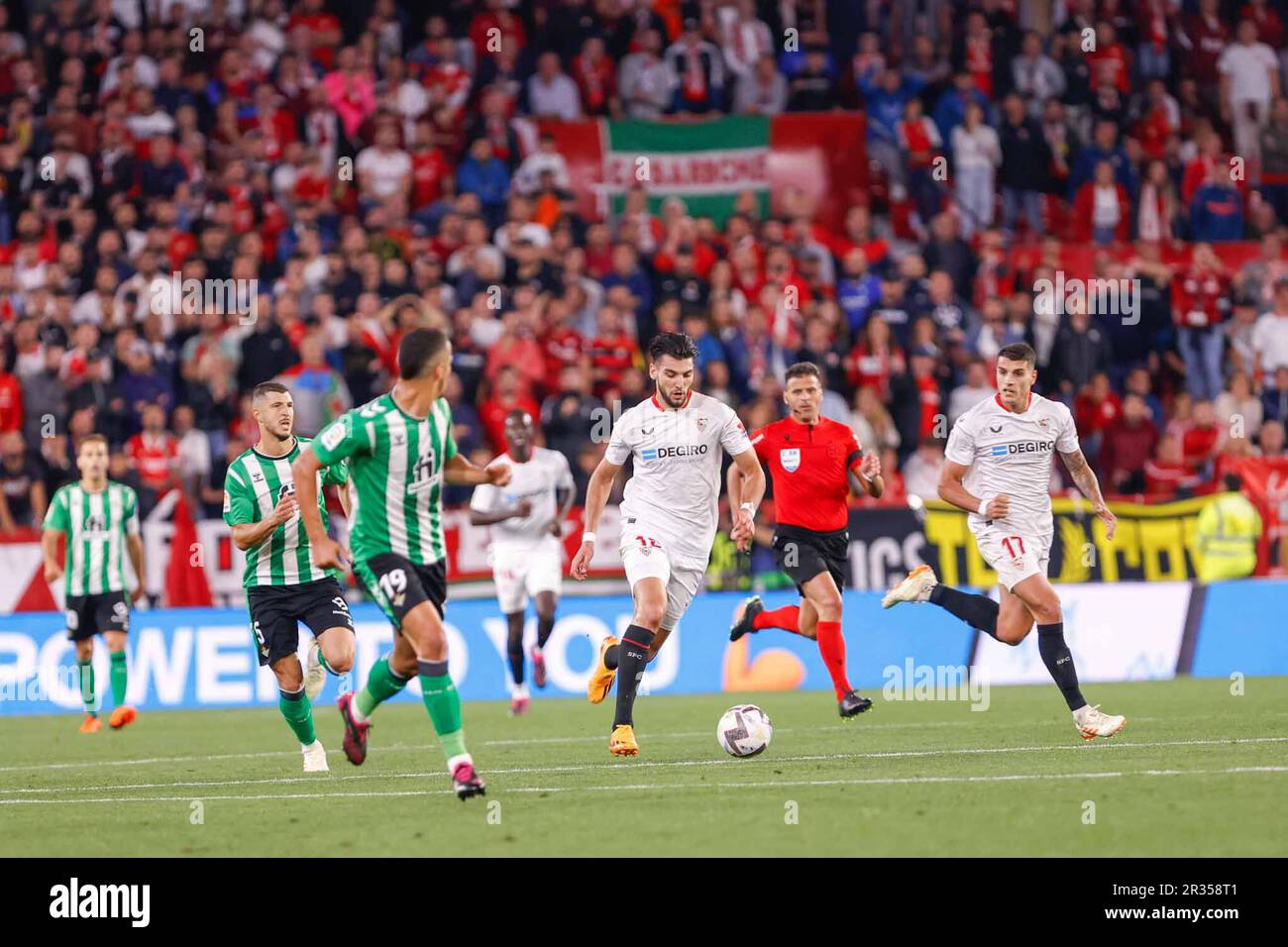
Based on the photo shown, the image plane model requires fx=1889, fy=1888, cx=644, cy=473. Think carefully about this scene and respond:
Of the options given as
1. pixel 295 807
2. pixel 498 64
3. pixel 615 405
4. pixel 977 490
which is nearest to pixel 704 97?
pixel 498 64

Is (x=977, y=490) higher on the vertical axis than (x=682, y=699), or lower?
higher

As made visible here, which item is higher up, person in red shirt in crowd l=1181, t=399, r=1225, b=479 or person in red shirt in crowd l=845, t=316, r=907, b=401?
person in red shirt in crowd l=845, t=316, r=907, b=401

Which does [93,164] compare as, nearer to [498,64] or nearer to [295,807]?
[498,64]

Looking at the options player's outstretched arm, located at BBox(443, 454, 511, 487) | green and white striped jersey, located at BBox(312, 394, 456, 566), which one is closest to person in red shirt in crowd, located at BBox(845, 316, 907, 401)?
player's outstretched arm, located at BBox(443, 454, 511, 487)

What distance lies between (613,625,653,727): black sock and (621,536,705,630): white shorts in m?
0.32

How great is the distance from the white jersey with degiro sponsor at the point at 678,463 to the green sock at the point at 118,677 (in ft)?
21.2

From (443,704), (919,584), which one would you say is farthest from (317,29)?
(443,704)

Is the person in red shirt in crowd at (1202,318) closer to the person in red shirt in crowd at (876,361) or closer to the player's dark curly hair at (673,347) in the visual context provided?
the person in red shirt in crowd at (876,361)

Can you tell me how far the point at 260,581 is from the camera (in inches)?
465

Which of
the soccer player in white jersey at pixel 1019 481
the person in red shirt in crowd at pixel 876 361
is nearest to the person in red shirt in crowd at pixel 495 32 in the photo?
the person in red shirt in crowd at pixel 876 361

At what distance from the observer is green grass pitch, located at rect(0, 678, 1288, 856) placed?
25.6 feet

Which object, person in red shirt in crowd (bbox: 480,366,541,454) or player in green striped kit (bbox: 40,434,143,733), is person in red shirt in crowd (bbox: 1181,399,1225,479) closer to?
person in red shirt in crowd (bbox: 480,366,541,454)

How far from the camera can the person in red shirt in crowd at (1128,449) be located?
855 inches

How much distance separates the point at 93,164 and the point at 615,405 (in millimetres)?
7999
